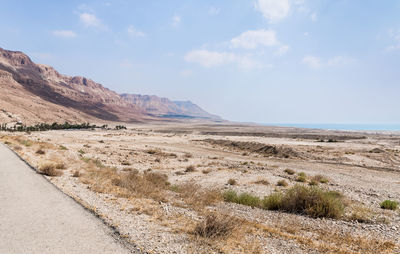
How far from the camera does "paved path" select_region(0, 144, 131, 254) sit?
17.5ft

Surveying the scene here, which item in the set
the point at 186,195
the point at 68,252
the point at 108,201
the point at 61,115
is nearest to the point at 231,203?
the point at 186,195

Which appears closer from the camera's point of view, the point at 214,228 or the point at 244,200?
the point at 214,228

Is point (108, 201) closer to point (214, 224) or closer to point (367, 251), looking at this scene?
point (214, 224)

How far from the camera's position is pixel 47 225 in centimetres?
638

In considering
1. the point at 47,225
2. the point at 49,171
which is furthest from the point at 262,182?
the point at 47,225

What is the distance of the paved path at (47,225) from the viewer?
5.33 meters

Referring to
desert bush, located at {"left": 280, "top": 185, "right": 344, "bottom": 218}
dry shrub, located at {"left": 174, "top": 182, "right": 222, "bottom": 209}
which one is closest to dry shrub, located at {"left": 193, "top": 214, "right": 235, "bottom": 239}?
dry shrub, located at {"left": 174, "top": 182, "right": 222, "bottom": 209}

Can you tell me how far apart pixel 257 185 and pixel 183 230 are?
1194 centimetres

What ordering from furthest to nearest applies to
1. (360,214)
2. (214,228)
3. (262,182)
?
(262,182), (360,214), (214,228)

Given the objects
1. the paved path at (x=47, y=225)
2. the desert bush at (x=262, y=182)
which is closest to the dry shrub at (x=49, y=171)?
the paved path at (x=47, y=225)

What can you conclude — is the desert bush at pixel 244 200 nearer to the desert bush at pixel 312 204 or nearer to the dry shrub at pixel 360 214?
the desert bush at pixel 312 204

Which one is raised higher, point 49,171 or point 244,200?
point 49,171

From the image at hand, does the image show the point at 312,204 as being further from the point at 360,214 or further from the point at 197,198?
the point at 197,198

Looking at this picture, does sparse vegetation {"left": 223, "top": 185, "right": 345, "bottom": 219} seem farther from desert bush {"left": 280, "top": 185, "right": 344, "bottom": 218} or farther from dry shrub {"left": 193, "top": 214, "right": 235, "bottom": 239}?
dry shrub {"left": 193, "top": 214, "right": 235, "bottom": 239}
